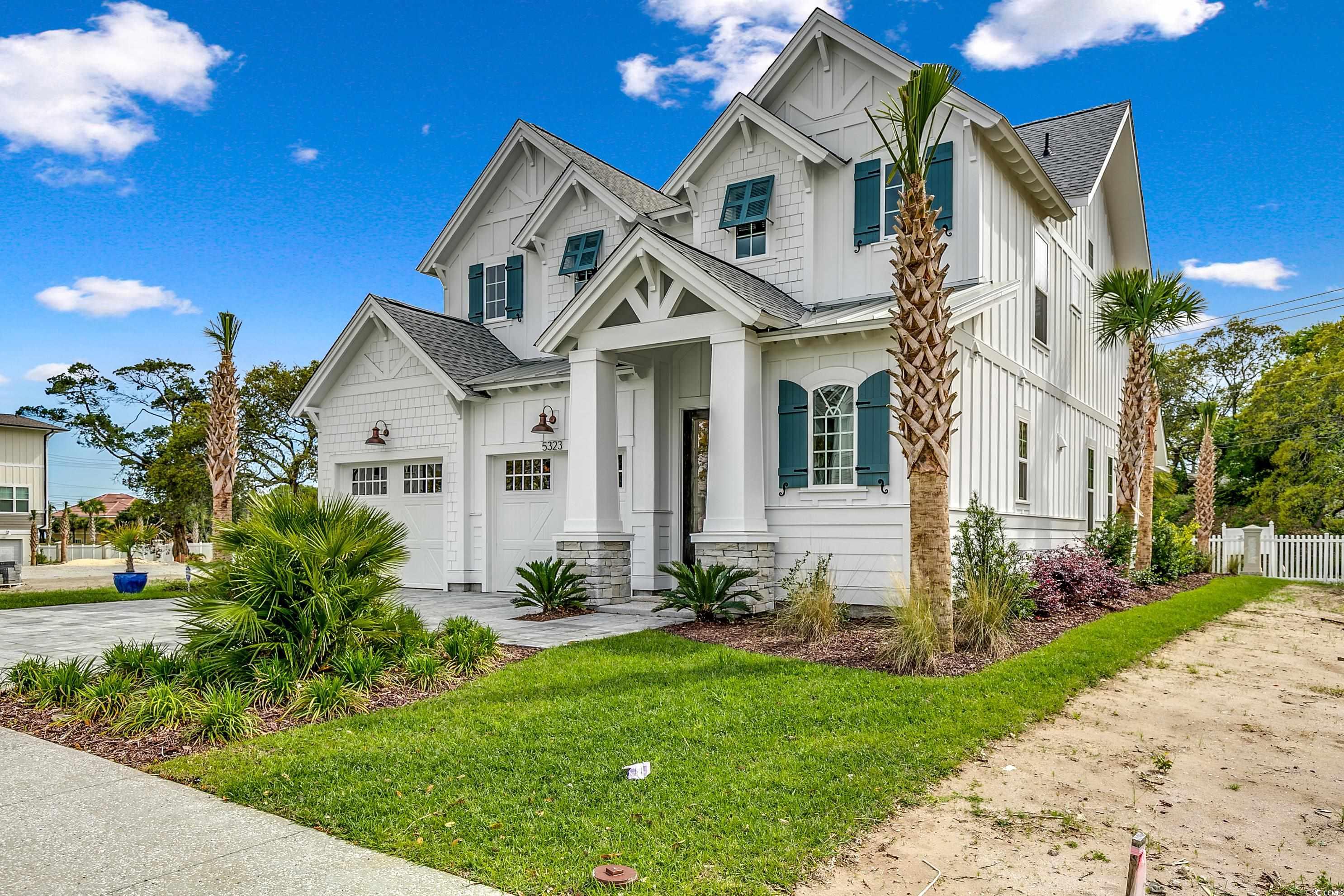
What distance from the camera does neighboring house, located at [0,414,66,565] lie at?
33.8 m

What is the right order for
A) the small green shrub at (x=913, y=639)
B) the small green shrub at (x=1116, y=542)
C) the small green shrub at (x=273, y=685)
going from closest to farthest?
the small green shrub at (x=273, y=685) → the small green shrub at (x=913, y=639) → the small green shrub at (x=1116, y=542)

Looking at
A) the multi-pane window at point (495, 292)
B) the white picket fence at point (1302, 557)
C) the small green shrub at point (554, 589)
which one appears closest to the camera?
the small green shrub at point (554, 589)

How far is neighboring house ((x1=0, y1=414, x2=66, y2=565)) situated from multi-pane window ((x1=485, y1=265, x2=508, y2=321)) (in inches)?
1027

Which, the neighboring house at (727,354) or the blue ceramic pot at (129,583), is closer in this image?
the neighboring house at (727,354)

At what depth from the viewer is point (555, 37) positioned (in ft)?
56.9

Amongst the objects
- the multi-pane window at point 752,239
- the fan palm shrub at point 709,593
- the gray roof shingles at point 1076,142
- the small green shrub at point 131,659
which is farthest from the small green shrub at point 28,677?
the gray roof shingles at point 1076,142

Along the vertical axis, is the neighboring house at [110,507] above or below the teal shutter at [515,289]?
below

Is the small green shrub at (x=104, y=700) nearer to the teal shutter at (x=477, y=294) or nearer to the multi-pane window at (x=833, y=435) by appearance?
the multi-pane window at (x=833, y=435)

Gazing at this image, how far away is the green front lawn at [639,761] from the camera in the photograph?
4.01m

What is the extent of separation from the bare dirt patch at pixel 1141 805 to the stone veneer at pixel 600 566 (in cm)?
686

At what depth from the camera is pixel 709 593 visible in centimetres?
1086

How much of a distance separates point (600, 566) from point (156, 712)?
694cm

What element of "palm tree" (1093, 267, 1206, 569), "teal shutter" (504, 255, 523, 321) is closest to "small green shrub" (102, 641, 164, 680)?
"teal shutter" (504, 255, 523, 321)

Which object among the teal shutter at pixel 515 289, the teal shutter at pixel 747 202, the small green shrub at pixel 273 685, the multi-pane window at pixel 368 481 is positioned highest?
the teal shutter at pixel 747 202
